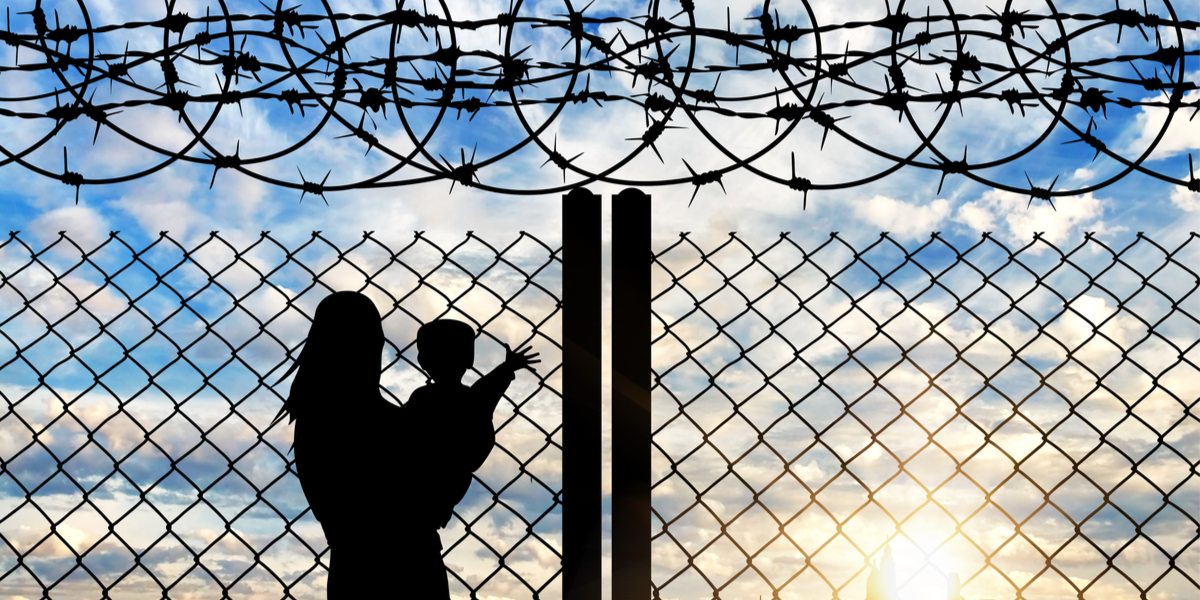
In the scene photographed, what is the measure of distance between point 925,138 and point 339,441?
6.46 feet

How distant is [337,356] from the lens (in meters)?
2.80

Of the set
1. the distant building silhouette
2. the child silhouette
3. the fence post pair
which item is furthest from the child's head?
the distant building silhouette

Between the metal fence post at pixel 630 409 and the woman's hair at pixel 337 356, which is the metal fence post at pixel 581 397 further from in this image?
the woman's hair at pixel 337 356

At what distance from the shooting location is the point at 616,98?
3051mm

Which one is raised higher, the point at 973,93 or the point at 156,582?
the point at 973,93

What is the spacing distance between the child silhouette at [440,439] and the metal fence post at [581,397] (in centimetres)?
21

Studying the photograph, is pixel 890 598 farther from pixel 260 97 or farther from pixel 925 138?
pixel 260 97

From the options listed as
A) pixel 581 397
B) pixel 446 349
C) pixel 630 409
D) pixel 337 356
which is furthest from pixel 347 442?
pixel 630 409

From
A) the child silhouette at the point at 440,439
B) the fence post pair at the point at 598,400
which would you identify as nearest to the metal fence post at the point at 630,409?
the fence post pair at the point at 598,400

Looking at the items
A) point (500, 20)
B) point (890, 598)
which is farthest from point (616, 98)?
point (890, 598)

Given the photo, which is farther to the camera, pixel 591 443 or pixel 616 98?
pixel 616 98

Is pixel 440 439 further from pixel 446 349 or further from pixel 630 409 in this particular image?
pixel 630 409

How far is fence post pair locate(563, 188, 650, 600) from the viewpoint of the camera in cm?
280

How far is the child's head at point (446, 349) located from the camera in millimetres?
2795
